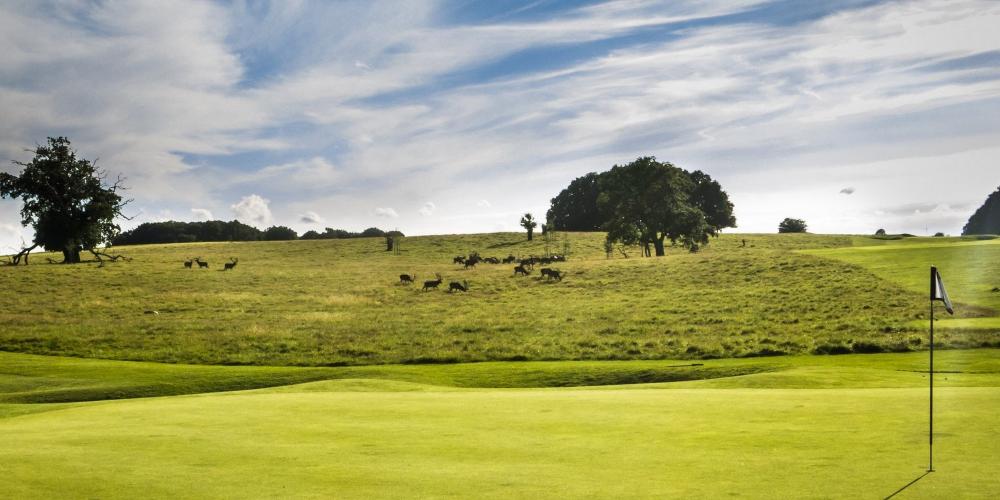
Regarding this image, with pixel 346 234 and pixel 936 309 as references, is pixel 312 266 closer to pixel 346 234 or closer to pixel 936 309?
pixel 936 309

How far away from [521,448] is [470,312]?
133ft

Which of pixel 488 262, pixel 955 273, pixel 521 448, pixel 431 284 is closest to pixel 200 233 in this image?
pixel 488 262

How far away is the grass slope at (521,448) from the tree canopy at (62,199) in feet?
223

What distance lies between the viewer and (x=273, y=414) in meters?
15.0

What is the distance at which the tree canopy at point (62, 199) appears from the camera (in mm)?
76938

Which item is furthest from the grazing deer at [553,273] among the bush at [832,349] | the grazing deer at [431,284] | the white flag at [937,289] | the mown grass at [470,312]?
the white flag at [937,289]

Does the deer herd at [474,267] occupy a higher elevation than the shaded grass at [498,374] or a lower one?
higher

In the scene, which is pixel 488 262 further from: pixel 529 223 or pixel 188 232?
pixel 188 232

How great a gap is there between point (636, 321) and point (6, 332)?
3266 centimetres

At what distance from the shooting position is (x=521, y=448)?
35.8 feet

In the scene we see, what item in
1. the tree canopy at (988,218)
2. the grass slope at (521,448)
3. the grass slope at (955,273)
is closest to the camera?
the grass slope at (521,448)

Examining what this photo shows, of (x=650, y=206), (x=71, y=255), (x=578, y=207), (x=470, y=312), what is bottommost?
(x=470, y=312)

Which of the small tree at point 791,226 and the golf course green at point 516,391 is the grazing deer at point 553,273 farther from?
the small tree at point 791,226

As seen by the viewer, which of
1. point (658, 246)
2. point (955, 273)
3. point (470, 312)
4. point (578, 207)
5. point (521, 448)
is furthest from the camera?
point (578, 207)
